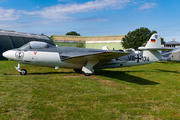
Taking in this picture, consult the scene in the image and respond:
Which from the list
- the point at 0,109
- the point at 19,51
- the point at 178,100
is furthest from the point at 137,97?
the point at 19,51

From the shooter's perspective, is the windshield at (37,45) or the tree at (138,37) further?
the tree at (138,37)

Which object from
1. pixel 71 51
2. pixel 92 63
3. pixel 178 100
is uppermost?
pixel 71 51

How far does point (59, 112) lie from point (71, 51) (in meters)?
8.22

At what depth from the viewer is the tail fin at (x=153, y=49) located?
1452 centimetres

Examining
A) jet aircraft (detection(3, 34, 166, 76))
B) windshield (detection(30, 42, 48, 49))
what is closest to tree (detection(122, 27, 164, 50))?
jet aircraft (detection(3, 34, 166, 76))

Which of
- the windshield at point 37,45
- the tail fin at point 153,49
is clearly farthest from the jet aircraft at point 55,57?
the tail fin at point 153,49

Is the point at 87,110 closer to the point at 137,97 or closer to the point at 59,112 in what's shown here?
the point at 59,112

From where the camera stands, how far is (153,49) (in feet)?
47.5

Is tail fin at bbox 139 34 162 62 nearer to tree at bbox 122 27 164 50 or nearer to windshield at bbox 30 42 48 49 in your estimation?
windshield at bbox 30 42 48 49

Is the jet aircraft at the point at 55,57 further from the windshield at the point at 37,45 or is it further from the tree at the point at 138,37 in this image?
the tree at the point at 138,37

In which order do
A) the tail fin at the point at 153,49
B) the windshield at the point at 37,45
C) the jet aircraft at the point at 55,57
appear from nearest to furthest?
1. the jet aircraft at the point at 55,57
2. the windshield at the point at 37,45
3. the tail fin at the point at 153,49

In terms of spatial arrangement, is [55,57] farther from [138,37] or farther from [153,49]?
[138,37]

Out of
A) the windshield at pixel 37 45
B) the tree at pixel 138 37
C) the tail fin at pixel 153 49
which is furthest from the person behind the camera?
the tree at pixel 138 37

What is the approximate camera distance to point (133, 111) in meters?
5.04
